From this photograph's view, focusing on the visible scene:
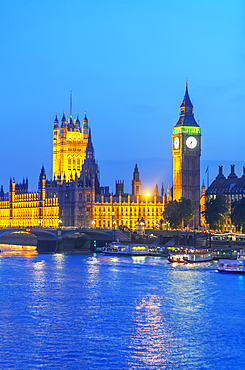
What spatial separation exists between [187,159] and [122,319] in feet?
428

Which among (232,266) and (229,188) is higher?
(229,188)

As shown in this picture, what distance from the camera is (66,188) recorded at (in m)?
180

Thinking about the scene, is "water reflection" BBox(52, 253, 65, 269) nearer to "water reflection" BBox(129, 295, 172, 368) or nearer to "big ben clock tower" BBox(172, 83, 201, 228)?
"water reflection" BBox(129, 295, 172, 368)

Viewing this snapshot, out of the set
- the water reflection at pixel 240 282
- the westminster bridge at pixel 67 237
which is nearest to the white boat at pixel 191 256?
the water reflection at pixel 240 282

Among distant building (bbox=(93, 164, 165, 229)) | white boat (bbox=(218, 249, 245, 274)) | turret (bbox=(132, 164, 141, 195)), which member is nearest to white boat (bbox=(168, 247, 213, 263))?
white boat (bbox=(218, 249, 245, 274))

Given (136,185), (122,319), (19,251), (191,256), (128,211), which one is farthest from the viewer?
(136,185)

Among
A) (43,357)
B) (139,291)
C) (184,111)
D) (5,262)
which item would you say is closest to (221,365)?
(43,357)

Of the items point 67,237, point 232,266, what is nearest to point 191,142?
point 67,237

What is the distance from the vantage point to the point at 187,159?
17962 cm

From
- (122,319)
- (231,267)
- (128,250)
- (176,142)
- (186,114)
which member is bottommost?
(122,319)

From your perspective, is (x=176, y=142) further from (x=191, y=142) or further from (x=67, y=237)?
(x=67, y=237)

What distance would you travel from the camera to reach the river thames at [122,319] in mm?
41219

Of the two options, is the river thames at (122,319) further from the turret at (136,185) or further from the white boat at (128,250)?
the turret at (136,185)

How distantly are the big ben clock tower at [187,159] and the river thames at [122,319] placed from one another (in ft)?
318
